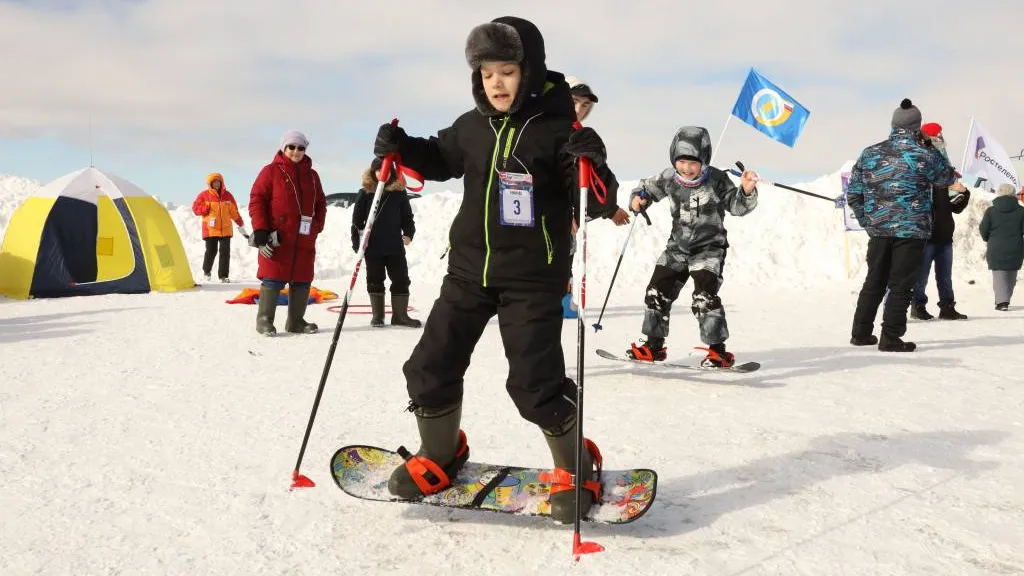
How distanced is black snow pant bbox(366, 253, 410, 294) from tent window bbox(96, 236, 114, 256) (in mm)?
6311

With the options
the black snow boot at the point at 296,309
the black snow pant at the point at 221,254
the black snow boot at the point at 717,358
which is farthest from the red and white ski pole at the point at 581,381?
the black snow pant at the point at 221,254

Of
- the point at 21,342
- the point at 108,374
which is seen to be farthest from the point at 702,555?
the point at 21,342

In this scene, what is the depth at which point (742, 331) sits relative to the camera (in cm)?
928

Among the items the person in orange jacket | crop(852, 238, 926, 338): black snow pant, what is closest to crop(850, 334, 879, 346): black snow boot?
crop(852, 238, 926, 338): black snow pant

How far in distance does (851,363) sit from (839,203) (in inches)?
258

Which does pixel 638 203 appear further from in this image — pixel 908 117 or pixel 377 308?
pixel 377 308

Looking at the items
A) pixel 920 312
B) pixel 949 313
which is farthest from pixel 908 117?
→ pixel 949 313

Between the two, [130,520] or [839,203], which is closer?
[130,520]

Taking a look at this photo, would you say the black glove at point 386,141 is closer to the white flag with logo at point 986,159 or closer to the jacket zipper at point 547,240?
the jacket zipper at point 547,240

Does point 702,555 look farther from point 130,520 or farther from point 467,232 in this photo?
point 130,520

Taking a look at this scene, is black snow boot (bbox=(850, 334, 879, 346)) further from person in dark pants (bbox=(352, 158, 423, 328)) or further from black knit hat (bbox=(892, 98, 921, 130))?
person in dark pants (bbox=(352, 158, 423, 328))

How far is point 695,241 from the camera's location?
619cm

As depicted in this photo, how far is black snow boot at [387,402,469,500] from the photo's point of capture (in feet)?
10.4

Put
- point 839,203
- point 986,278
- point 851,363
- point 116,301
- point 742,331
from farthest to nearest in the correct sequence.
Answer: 1. point 986,278
2. point 839,203
3. point 116,301
4. point 742,331
5. point 851,363
